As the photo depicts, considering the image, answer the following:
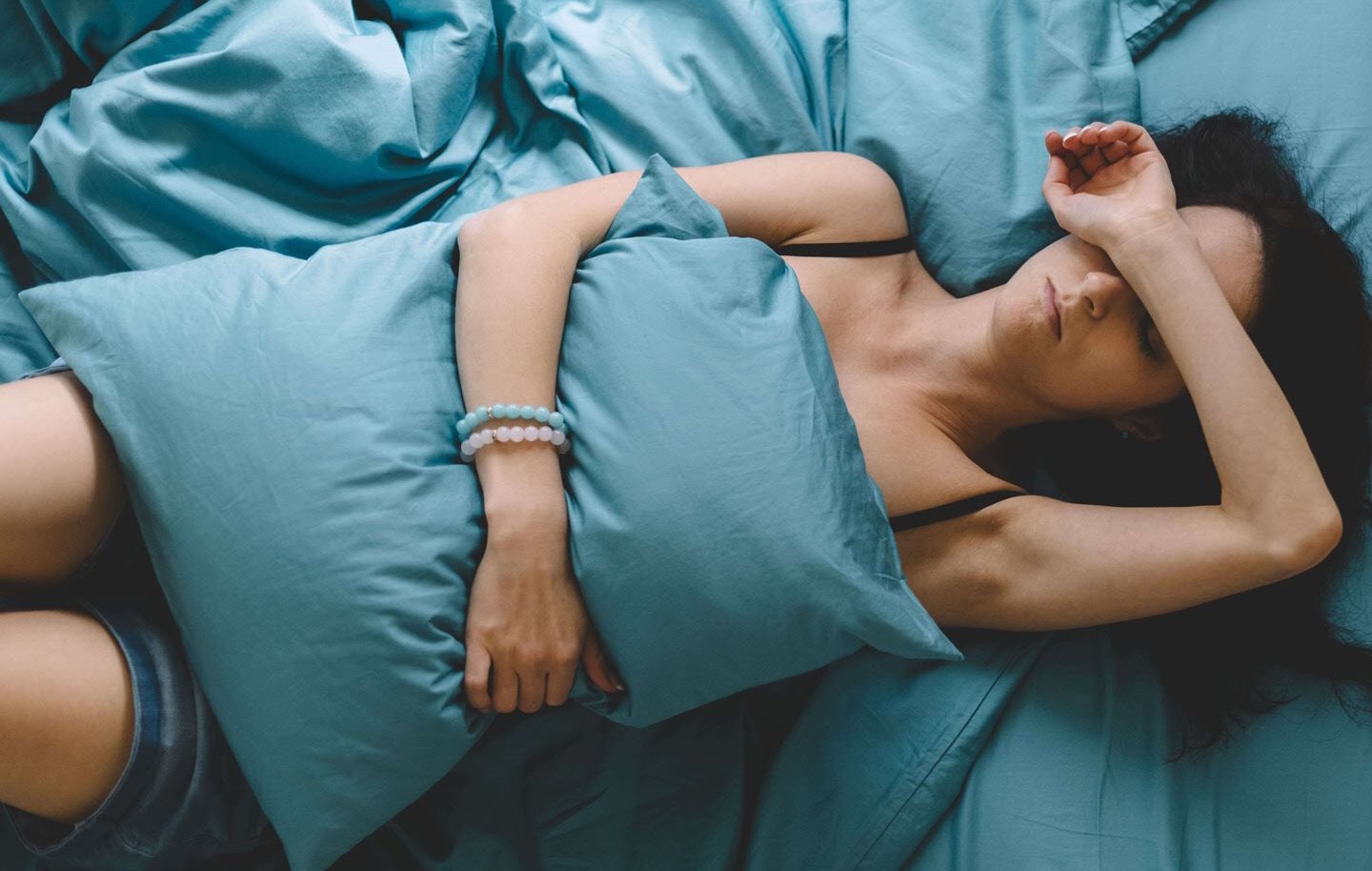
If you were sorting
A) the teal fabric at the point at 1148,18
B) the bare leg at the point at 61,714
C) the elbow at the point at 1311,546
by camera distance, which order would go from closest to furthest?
the bare leg at the point at 61,714, the elbow at the point at 1311,546, the teal fabric at the point at 1148,18

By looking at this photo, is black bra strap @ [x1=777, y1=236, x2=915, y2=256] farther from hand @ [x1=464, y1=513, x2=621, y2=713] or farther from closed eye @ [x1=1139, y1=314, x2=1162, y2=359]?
hand @ [x1=464, y1=513, x2=621, y2=713]

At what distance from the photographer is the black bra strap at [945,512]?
→ 104 centimetres

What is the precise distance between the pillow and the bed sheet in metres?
0.24

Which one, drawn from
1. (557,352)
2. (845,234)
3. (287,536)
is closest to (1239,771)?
(845,234)

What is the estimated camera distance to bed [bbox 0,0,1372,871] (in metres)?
1.00

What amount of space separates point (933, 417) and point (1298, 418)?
1.12 ft

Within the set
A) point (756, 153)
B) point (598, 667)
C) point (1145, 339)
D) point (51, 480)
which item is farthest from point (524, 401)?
point (1145, 339)

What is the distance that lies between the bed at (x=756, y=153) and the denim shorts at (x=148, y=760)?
4.9 inches

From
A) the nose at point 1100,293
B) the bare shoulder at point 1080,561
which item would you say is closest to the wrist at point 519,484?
the bare shoulder at point 1080,561

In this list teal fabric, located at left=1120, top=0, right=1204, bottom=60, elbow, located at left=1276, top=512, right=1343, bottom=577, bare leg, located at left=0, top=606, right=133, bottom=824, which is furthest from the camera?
teal fabric, located at left=1120, top=0, right=1204, bottom=60

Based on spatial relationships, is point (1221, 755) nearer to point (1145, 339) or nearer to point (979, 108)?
point (1145, 339)

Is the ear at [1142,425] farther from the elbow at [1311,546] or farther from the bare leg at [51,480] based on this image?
the bare leg at [51,480]

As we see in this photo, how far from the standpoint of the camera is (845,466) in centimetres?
88

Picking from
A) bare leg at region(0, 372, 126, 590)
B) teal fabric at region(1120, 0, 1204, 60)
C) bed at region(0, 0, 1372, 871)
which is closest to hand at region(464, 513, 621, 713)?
bed at region(0, 0, 1372, 871)
